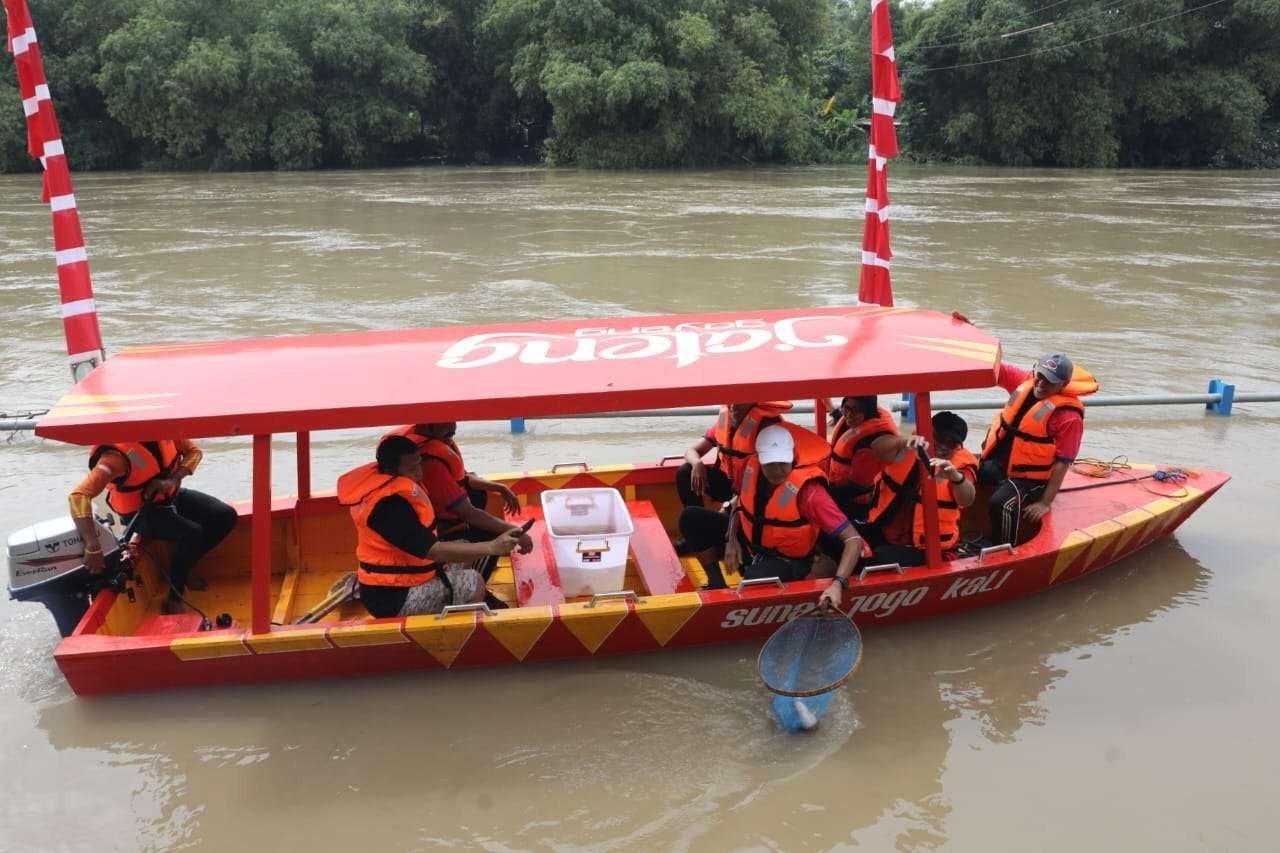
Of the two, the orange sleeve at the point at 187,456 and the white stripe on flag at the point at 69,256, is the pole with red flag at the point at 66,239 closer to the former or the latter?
the white stripe on flag at the point at 69,256

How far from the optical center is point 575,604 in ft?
15.6

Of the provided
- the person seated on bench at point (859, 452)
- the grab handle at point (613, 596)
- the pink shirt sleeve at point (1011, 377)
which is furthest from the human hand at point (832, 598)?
the pink shirt sleeve at point (1011, 377)

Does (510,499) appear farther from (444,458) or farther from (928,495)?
(928,495)

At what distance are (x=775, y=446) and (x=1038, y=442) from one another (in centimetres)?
191

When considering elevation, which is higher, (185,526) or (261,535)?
(261,535)

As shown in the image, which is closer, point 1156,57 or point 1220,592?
point 1220,592

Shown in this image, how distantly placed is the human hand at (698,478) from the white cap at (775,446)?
1.09 meters

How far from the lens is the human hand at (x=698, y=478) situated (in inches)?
227

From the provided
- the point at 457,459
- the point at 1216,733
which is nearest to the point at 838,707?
the point at 1216,733

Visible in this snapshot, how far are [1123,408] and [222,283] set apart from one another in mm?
11994

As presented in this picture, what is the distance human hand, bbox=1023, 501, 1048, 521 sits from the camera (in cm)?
561

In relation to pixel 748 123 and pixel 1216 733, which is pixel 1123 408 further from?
pixel 748 123

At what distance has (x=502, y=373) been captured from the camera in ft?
14.6

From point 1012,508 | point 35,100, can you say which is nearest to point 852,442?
point 1012,508
